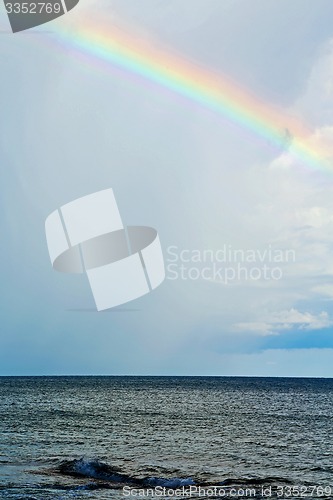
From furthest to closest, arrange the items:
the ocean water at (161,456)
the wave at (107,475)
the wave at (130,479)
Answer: the wave at (107,475) < the wave at (130,479) < the ocean water at (161,456)

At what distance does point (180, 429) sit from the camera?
5272 centimetres

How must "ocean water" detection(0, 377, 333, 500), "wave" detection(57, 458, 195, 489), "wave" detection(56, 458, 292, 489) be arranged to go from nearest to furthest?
"ocean water" detection(0, 377, 333, 500), "wave" detection(56, 458, 292, 489), "wave" detection(57, 458, 195, 489)

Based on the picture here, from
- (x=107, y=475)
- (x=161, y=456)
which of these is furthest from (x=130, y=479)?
(x=161, y=456)

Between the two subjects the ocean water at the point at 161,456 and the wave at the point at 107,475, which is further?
the wave at the point at 107,475

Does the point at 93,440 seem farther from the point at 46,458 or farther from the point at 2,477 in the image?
the point at 2,477

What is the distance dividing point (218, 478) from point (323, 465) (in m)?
8.59

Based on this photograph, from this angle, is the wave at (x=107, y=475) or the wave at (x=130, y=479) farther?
the wave at (x=107, y=475)

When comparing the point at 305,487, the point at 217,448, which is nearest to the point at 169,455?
the point at 217,448

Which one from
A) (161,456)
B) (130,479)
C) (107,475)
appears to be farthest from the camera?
(161,456)

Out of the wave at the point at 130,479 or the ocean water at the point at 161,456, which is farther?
the wave at the point at 130,479

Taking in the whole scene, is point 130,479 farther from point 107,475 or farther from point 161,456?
point 161,456

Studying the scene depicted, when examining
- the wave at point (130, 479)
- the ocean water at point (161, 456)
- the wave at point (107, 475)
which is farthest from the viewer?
the wave at point (107, 475)

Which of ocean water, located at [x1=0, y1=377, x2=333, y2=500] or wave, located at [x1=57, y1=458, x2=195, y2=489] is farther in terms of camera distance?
wave, located at [x1=57, y1=458, x2=195, y2=489]

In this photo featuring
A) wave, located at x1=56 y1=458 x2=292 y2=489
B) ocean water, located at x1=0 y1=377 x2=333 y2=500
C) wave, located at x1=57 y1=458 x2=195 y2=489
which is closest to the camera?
ocean water, located at x1=0 y1=377 x2=333 y2=500
